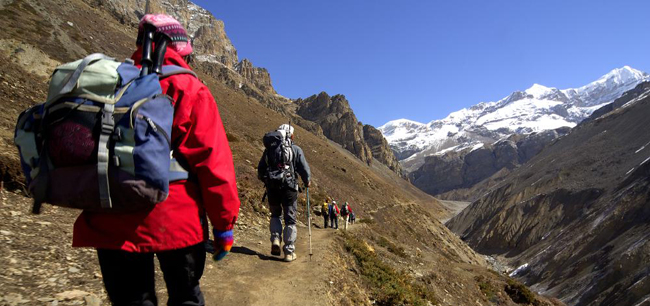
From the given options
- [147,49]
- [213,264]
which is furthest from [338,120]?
[147,49]

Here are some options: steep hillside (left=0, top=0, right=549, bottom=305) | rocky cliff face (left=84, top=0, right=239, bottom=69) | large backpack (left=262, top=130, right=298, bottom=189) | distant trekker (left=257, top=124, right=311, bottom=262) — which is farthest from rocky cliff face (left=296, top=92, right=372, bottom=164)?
large backpack (left=262, top=130, right=298, bottom=189)

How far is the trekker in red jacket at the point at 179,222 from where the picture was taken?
2.34 m

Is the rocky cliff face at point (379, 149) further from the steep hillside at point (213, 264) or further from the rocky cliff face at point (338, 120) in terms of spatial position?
the steep hillside at point (213, 264)

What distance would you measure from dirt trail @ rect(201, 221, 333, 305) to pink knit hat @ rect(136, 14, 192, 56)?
4072 millimetres

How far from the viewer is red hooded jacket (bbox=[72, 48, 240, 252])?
2.33 m

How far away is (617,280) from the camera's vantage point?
31562 millimetres

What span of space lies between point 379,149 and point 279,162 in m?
151

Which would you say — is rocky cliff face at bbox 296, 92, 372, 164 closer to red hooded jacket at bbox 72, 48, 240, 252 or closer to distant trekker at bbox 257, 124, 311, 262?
distant trekker at bbox 257, 124, 311, 262

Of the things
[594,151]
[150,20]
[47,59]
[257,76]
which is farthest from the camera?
[257,76]

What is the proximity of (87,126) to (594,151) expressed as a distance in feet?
341

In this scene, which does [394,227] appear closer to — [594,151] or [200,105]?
[200,105]

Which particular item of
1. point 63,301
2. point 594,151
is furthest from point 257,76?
point 63,301

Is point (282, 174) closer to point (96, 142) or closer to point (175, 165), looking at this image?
point (175, 165)

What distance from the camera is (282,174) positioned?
7324 millimetres
